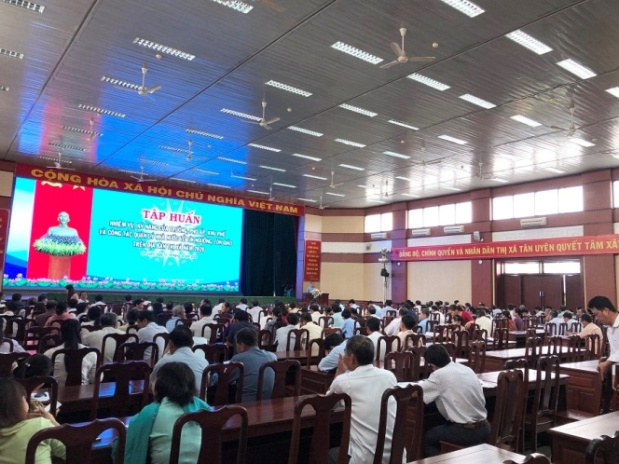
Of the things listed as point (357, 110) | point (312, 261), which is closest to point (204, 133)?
point (357, 110)

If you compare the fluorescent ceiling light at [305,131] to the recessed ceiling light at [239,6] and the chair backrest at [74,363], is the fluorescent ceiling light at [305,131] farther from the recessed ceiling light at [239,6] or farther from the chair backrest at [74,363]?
the chair backrest at [74,363]

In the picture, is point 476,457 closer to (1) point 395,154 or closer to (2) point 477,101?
(2) point 477,101

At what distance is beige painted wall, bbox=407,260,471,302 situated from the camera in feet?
52.0

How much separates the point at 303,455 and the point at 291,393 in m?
2.10

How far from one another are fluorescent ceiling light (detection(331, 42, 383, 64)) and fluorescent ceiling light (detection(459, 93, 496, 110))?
2.04 m

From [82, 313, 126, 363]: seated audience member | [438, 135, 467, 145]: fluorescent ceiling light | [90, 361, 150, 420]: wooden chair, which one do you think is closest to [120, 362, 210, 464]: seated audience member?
[90, 361, 150, 420]: wooden chair

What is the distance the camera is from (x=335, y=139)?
34.6 feet

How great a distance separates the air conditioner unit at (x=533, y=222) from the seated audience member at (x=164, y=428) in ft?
45.5

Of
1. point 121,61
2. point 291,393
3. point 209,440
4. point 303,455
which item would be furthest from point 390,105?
point 209,440

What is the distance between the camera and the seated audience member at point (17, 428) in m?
1.73

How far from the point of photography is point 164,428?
6.64 feet

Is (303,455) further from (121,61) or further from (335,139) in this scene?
(335,139)

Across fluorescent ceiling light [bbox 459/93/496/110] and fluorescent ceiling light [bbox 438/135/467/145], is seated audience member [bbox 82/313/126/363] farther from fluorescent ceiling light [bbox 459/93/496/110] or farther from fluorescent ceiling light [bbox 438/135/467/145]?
fluorescent ceiling light [bbox 438/135/467/145]

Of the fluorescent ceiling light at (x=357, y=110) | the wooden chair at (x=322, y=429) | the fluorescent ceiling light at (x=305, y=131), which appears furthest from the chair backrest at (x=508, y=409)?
the fluorescent ceiling light at (x=305, y=131)
